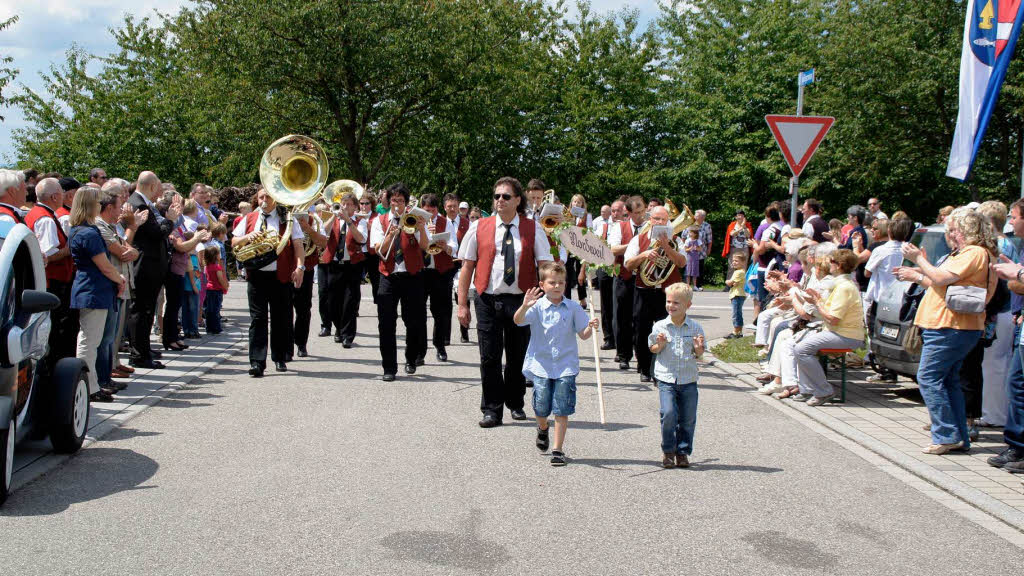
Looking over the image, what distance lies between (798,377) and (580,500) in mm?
4317

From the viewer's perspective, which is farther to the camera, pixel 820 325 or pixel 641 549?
pixel 820 325

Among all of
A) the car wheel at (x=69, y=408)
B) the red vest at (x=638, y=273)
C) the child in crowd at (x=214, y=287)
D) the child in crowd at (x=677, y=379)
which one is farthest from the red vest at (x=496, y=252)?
the child in crowd at (x=214, y=287)

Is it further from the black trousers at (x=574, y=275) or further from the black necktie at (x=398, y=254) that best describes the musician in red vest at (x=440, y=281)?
the black trousers at (x=574, y=275)

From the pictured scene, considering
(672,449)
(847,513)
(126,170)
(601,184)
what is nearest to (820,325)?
(672,449)

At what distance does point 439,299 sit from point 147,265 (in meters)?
3.42

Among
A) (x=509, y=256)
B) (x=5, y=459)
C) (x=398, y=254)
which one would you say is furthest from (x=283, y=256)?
(x=5, y=459)

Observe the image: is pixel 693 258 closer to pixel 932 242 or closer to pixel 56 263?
pixel 932 242

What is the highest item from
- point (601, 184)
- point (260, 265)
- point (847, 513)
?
point (601, 184)

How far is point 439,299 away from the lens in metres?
11.7

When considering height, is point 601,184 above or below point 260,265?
above

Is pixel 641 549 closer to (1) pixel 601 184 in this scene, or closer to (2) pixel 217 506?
(2) pixel 217 506

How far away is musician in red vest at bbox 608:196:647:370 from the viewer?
36.0 ft

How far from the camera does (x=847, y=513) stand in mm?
5508

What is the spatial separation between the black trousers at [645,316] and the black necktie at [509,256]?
9.18 feet
